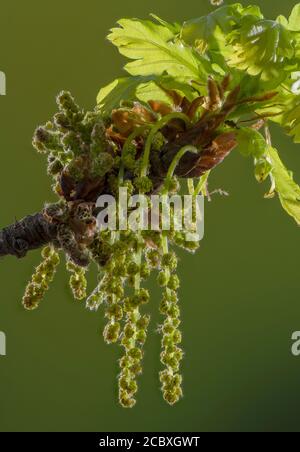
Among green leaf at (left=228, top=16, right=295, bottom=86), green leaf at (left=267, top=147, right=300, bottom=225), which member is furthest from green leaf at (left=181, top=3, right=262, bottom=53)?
green leaf at (left=267, top=147, right=300, bottom=225)

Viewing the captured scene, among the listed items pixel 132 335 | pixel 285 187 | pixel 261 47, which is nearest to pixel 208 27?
pixel 261 47

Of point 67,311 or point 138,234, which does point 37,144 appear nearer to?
point 138,234

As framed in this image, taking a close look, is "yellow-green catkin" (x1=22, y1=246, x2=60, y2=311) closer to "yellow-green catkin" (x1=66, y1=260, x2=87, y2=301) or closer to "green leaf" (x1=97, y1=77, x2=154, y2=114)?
"yellow-green catkin" (x1=66, y1=260, x2=87, y2=301)

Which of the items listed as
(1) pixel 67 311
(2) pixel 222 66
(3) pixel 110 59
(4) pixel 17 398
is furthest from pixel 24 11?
(2) pixel 222 66

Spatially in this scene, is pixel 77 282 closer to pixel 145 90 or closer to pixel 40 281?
pixel 40 281

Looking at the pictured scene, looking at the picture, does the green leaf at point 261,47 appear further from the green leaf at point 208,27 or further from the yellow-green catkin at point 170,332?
the yellow-green catkin at point 170,332

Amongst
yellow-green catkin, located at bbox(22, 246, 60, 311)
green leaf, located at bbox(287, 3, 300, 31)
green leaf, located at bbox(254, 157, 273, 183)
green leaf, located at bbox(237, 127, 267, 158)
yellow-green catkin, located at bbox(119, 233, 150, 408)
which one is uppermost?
green leaf, located at bbox(287, 3, 300, 31)
